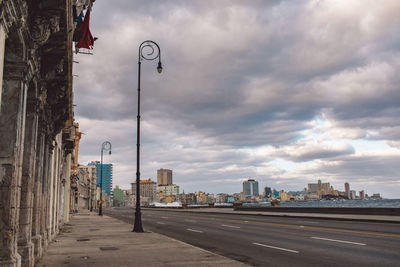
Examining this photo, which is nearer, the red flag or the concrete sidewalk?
the concrete sidewalk

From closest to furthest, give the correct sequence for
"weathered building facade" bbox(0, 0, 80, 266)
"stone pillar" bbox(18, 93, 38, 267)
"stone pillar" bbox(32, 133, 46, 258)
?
"weathered building facade" bbox(0, 0, 80, 266) → "stone pillar" bbox(18, 93, 38, 267) → "stone pillar" bbox(32, 133, 46, 258)

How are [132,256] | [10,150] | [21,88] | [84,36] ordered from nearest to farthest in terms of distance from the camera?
1. [10,150]
2. [21,88]
3. [132,256]
4. [84,36]

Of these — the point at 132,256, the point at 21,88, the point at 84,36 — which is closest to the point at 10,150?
the point at 21,88

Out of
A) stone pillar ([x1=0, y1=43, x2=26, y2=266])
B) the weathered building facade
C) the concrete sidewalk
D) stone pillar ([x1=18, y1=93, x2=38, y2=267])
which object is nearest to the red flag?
the weathered building facade

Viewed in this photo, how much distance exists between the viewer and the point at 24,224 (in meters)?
9.41

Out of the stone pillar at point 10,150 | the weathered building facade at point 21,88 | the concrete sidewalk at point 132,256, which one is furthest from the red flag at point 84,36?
the concrete sidewalk at point 132,256

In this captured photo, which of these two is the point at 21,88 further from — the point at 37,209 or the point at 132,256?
the point at 132,256

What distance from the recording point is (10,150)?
23.9 feet

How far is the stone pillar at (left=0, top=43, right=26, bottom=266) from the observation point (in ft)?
23.4

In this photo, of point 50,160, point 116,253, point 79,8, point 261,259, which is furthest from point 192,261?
point 79,8

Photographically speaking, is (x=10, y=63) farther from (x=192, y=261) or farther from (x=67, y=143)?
(x=67, y=143)

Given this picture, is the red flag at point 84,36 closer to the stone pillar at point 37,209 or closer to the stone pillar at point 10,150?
the stone pillar at point 37,209

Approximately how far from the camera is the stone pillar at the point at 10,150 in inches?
280

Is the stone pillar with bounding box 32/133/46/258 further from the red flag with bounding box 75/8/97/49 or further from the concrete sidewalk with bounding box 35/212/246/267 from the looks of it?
the red flag with bounding box 75/8/97/49
